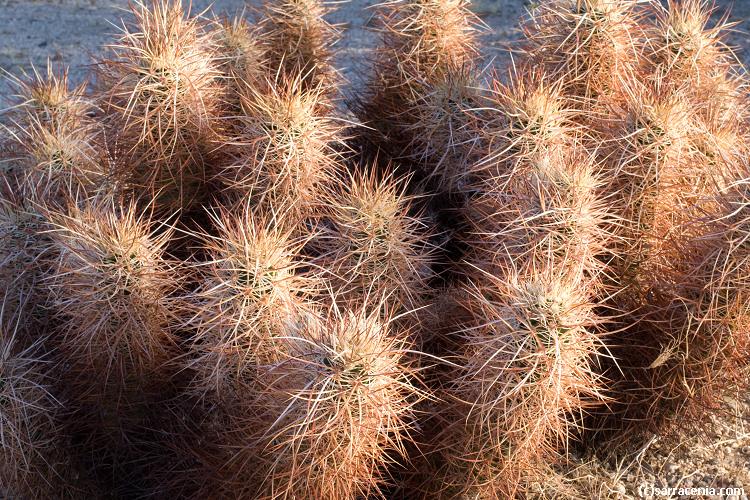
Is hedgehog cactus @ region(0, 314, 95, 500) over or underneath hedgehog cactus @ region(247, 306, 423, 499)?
underneath

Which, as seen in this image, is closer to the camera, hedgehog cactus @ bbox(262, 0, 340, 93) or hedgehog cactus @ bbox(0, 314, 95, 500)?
hedgehog cactus @ bbox(0, 314, 95, 500)

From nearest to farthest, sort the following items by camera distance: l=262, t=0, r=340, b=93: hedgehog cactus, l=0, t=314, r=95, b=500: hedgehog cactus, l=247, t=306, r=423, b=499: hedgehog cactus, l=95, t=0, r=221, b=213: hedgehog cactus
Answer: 1. l=247, t=306, r=423, b=499: hedgehog cactus
2. l=0, t=314, r=95, b=500: hedgehog cactus
3. l=95, t=0, r=221, b=213: hedgehog cactus
4. l=262, t=0, r=340, b=93: hedgehog cactus

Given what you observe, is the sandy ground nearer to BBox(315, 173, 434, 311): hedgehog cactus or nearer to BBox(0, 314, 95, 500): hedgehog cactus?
BBox(315, 173, 434, 311): hedgehog cactus

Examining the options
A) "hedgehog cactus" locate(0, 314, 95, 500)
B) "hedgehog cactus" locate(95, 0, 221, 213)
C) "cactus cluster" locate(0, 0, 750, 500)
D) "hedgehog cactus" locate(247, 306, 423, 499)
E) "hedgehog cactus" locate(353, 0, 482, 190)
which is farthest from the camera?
"hedgehog cactus" locate(353, 0, 482, 190)

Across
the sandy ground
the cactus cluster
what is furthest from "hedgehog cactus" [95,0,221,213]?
the sandy ground

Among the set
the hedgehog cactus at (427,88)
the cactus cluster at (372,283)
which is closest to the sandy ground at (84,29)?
the hedgehog cactus at (427,88)

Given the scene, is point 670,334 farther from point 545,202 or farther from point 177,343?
point 177,343

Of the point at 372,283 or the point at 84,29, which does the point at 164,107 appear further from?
the point at 84,29

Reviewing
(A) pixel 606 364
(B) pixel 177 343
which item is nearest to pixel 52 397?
→ (B) pixel 177 343

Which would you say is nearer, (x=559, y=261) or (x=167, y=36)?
(x=559, y=261)
